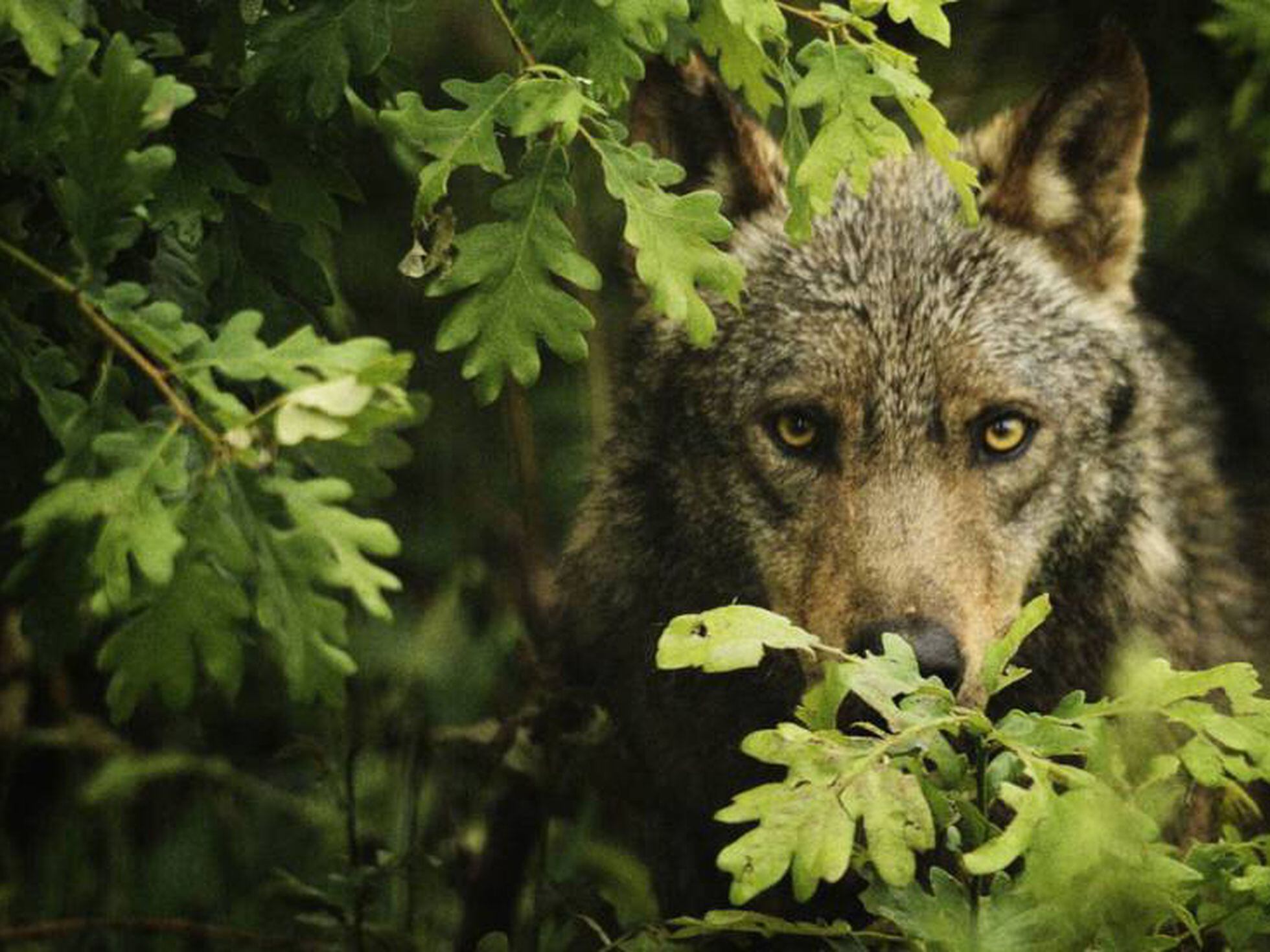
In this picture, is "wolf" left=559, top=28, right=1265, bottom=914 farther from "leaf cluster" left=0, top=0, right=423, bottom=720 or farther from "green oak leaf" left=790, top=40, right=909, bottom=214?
"leaf cluster" left=0, top=0, right=423, bottom=720

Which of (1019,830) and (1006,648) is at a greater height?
(1006,648)

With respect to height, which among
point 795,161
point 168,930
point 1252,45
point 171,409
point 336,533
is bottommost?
point 168,930

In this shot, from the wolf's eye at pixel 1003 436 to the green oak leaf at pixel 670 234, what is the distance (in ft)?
4.18

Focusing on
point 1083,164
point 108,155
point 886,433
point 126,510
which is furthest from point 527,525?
point 126,510

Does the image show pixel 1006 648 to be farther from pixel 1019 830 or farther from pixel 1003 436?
pixel 1003 436

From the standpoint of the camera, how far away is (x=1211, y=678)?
82.3 inches

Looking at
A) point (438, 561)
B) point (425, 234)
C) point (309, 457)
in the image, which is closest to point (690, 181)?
point (425, 234)

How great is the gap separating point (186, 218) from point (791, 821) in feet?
4.38

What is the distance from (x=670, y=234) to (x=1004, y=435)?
1402mm

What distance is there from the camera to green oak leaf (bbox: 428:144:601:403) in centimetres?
237

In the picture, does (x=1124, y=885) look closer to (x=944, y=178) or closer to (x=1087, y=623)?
(x=1087, y=623)

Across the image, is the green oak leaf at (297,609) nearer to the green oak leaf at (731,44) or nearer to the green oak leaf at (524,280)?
the green oak leaf at (524,280)

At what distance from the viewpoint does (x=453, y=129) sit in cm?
237

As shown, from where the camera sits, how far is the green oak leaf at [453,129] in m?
2.35
